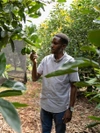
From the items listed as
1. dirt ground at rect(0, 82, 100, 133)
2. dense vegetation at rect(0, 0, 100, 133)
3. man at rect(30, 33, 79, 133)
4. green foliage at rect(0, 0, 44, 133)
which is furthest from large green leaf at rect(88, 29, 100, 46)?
dirt ground at rect(0, 82, 100, 133)

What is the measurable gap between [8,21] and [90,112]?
3145 millimetres

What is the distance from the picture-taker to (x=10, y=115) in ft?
1.32

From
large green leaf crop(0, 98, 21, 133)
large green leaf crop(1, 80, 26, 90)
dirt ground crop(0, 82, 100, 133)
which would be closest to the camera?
large green leaf crop(0, 98, 21, 133)

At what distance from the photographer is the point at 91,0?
14.2 feet

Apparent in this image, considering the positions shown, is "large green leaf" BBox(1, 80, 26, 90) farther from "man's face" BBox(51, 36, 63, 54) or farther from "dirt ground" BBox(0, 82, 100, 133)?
"dirt ground" BBox(0, 82, 100, 133)

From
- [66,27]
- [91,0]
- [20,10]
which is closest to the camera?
[20,10]

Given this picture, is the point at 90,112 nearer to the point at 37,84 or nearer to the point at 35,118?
the point at 35,118

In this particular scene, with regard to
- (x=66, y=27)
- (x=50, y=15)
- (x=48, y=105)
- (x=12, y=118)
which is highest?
(x=50, y=15)

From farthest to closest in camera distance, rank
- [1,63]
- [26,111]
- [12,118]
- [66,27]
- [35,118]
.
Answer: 1. [66,27]
2. [26,111]
3. [35,118]
4. [1,63]
5. [12,118]

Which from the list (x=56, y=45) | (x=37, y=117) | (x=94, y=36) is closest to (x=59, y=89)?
(x=56, y=45)

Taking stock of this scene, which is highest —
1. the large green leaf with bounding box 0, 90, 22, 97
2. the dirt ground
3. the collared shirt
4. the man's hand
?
the large green leaf with bounding box 0, 90, 22, 97

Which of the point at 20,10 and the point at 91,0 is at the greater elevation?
the point at 91,0

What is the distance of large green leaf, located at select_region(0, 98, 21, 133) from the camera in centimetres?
38

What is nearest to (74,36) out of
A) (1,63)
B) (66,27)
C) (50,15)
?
(66,27)
